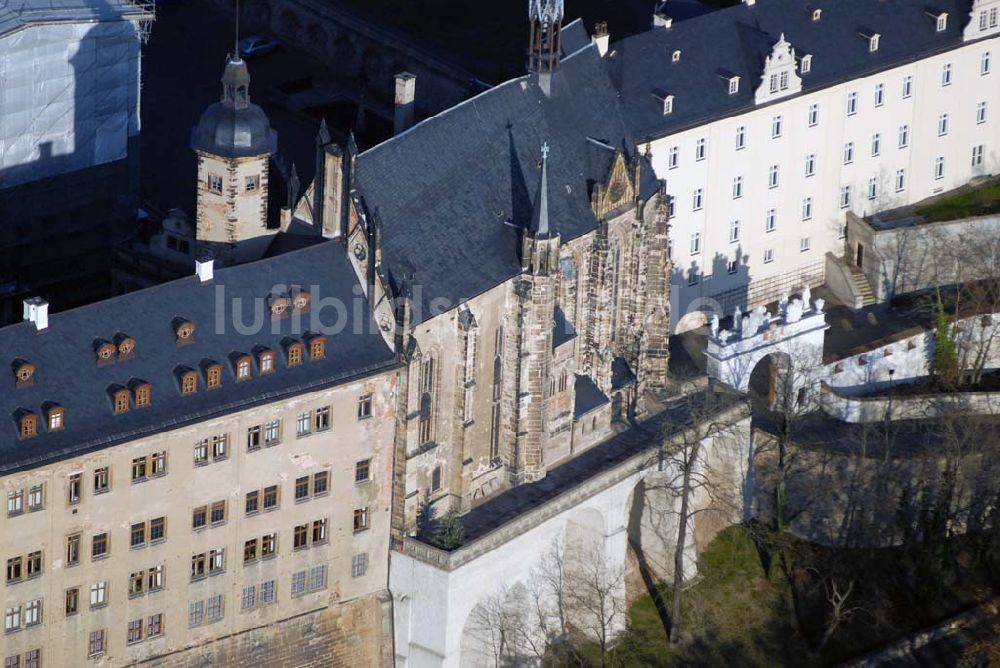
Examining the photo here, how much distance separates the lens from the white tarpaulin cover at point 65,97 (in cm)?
18725

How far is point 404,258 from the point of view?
162 meters

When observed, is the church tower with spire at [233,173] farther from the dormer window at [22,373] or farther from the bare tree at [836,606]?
the bare tree at [836,606]

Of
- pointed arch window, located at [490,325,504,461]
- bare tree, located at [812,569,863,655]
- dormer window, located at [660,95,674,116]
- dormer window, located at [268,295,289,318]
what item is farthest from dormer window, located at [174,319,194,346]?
dormer window, located at [660,95,674,116]

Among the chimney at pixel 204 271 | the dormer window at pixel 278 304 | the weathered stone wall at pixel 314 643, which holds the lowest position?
the weathered stone wall at pixel 314 643

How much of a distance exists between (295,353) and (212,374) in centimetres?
466

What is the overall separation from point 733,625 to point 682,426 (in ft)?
35.4

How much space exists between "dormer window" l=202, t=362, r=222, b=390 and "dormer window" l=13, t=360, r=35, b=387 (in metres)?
8.84

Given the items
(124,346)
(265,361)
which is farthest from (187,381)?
(265,361)

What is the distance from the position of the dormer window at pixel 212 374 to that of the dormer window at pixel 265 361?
2.34 meters

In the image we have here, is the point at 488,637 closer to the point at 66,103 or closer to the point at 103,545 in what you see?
the point at 103,545

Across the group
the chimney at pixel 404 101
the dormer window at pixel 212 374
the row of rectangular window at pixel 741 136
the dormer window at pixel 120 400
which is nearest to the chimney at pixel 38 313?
the dormer window at pixel 120 400

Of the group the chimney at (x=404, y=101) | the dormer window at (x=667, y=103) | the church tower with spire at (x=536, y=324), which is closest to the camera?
the church tower with spire at (x=536, y=324)

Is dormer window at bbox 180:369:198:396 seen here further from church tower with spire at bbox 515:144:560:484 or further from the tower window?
church tower with spire at bbox 515:144:560:484

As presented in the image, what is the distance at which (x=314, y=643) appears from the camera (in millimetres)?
163250
